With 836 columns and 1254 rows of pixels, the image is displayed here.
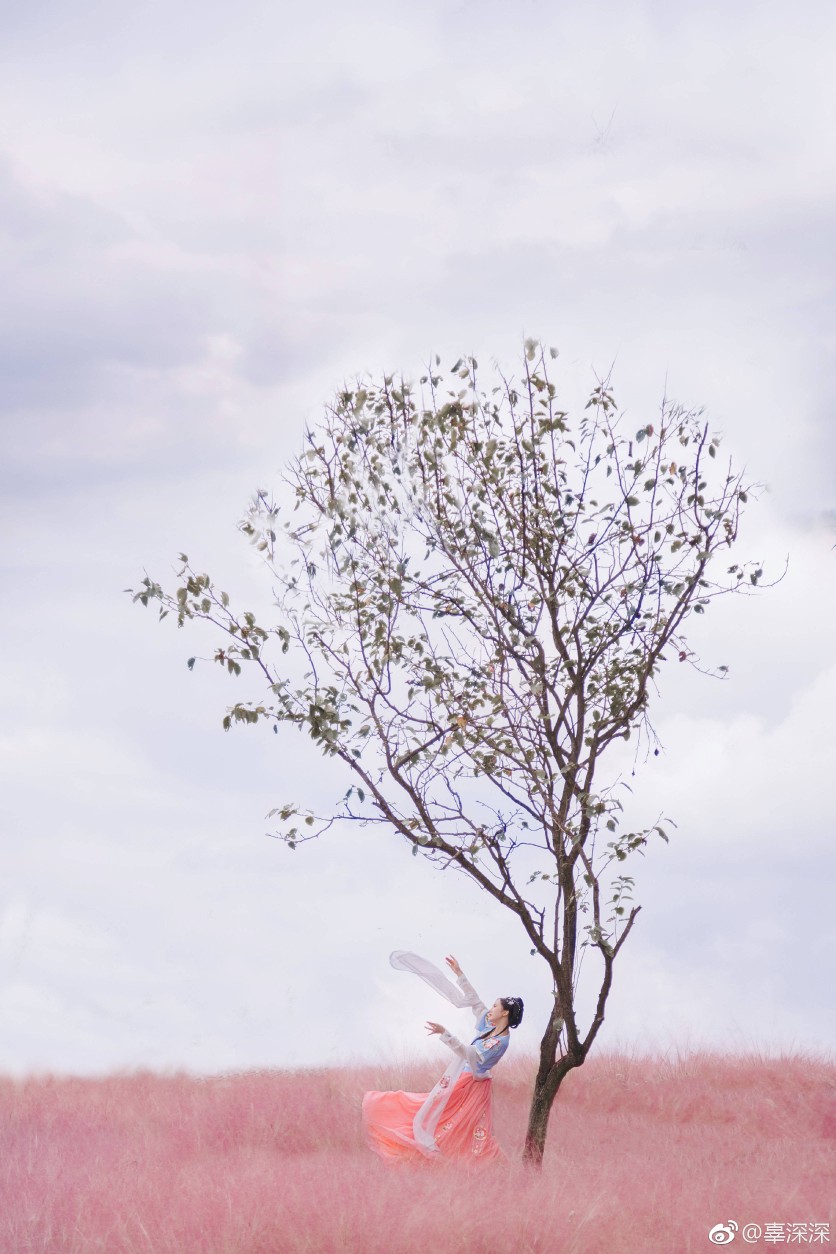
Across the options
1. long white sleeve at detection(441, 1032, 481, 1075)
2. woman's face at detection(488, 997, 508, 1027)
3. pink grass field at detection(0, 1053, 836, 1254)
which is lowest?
pink grass field at detection(0, 1053, 836, 1254)

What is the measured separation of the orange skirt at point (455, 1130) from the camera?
11.8 meters

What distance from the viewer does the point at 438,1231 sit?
9.13 metres

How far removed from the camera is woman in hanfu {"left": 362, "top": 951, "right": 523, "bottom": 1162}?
11844 mm

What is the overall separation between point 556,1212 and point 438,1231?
3.57 feet

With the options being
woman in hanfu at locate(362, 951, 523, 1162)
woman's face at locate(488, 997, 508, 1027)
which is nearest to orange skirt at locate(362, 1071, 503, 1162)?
woman in hanfu at locate(362, 951, 523, 1162)

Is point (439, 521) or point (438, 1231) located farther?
point (439, 521)

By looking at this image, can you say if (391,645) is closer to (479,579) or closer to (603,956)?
(479,579)

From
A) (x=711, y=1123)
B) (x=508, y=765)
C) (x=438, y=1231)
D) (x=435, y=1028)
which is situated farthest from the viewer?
(x=711, y=1123)

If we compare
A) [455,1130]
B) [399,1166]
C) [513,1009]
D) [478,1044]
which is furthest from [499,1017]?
[399,1166]

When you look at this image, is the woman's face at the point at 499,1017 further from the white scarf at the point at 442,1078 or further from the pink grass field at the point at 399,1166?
the pink grass field at the point at 399,1166

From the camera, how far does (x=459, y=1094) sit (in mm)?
11992

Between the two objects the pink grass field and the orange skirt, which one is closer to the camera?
the pink grass field

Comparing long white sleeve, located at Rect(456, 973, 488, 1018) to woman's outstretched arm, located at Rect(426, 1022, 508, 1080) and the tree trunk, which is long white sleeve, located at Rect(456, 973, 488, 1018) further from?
the tree trunk

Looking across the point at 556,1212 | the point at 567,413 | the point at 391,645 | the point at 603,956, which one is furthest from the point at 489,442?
the point at 556,1212
